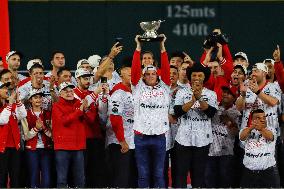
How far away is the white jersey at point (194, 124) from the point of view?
16.8 m

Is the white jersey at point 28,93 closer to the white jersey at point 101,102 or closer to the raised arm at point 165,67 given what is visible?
the white jersey at point 101,102

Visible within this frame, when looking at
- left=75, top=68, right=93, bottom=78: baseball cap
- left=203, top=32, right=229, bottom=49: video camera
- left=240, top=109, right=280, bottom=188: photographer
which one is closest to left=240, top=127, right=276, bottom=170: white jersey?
left=240, top=109, right=280, bottom=188: photographer

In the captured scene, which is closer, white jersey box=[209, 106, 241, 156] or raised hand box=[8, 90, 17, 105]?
raised hand box=[8, 90, 17, 105]

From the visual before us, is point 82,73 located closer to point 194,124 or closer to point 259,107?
point 194,124

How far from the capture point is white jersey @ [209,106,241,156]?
17.4 meters

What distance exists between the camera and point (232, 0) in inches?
878

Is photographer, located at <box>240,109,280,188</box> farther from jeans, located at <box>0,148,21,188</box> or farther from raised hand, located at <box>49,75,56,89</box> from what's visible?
jeans, located at <box>0,148,21,188</box>

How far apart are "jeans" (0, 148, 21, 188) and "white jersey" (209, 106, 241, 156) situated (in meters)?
2.67

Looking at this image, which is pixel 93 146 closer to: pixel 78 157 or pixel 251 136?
pixel 78 157

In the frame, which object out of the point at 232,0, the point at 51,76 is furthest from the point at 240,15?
the point at 51,76

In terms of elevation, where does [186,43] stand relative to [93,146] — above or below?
above

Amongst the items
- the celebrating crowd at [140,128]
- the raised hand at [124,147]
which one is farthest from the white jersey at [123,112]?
the raised hand at [124,147]

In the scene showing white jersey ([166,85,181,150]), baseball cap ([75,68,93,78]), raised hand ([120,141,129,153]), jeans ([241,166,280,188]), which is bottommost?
jeans ([241,166,280,188])

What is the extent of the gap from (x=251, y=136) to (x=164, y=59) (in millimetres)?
1578
